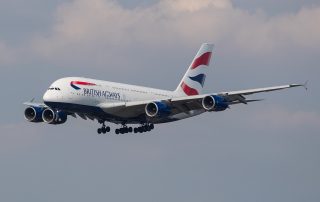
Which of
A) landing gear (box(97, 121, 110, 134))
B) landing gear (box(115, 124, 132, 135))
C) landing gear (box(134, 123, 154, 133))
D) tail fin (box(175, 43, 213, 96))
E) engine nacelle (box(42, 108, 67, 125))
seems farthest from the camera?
tail fin (box(175, 43, 213, 96))

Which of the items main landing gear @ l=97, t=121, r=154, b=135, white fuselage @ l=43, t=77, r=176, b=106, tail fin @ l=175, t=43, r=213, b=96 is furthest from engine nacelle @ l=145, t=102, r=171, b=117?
tail fin @ l=175, t=43, r=213, b=96

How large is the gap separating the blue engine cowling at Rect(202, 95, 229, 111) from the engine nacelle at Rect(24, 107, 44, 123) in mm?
18081

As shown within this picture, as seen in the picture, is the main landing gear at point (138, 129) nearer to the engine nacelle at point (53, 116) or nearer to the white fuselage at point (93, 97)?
the white fuselage at point (93, 97)

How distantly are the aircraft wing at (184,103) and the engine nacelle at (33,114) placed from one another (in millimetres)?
8847

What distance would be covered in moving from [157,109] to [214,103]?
5955mm

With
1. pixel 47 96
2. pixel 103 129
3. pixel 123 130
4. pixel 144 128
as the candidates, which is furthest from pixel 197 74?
pixel 47 96

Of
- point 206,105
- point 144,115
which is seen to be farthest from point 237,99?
point 144,115

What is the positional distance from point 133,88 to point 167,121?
5166 mm

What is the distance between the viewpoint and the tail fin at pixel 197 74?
127m

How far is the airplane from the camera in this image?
11069cm

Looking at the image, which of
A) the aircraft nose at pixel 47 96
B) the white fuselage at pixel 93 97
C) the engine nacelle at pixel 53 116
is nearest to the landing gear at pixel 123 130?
the white fuselage at pixel 93 97

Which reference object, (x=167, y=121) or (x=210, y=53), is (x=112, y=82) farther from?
(x=210, y=53)

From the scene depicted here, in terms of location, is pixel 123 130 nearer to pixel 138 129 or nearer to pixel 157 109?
pixel 138 129

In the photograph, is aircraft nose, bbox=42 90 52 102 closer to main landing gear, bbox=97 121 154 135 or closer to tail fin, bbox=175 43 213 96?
main landing gear, bbox=97 121 154 135
